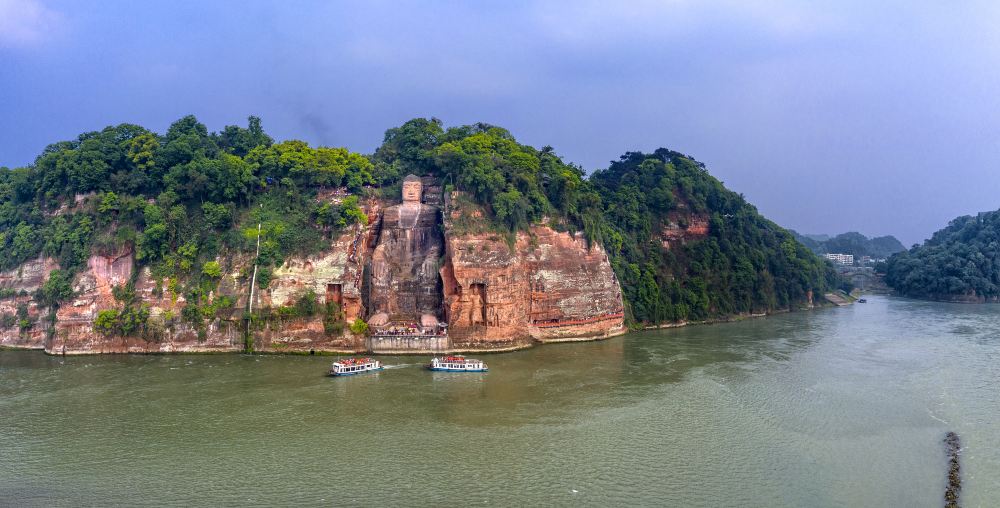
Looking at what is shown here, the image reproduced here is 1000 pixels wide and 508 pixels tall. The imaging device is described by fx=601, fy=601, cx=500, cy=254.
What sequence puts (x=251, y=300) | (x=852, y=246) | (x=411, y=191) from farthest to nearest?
(x=852, y=246), (x=411, y=191), (x=251, y=300)

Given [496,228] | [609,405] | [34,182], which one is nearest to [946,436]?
[609,405]

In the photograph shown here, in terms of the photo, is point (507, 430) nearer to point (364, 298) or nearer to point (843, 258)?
point (364, 298)

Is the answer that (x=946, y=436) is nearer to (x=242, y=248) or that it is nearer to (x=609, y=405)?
(x=609, y=405)

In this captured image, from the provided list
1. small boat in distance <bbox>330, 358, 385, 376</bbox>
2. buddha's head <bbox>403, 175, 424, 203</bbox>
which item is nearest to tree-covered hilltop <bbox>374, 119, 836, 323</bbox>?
buddha's head <bbox>403, 175, 424, 203</bbox>

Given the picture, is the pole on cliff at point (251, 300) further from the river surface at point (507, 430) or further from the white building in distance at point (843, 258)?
the white building in distance at point (843, 258)

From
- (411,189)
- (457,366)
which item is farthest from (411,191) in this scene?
(457,366)

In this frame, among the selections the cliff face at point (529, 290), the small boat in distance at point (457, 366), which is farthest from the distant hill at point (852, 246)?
the small boat in distance at point (457, 366)
